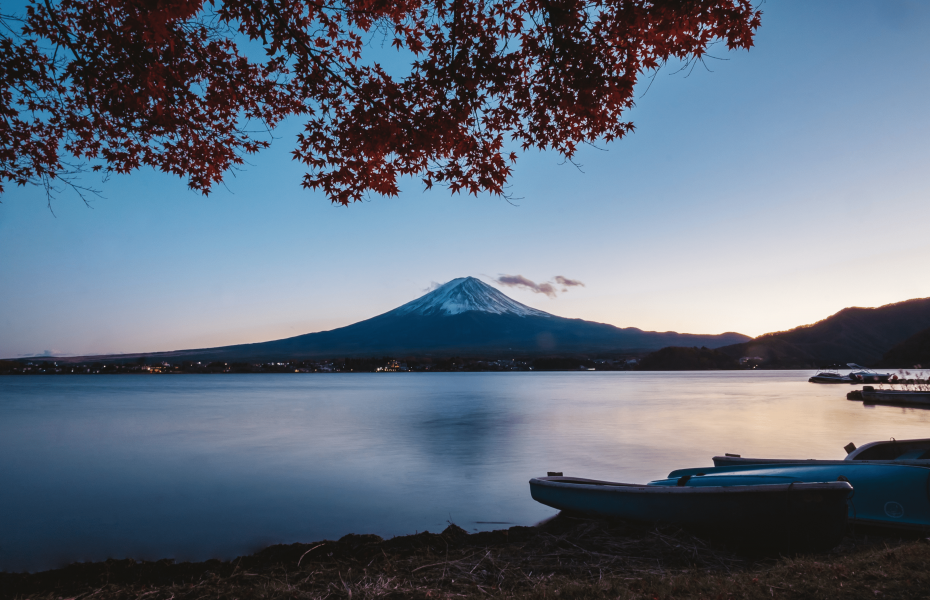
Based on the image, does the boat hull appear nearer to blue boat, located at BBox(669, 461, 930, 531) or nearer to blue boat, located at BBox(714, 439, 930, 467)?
blue boat, located at BBox(714, 439, 930, 467)

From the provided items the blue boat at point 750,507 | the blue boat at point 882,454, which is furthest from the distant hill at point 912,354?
the blue boat at point 750,507

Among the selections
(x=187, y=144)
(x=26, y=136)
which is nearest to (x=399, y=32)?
(x=187, y=144)

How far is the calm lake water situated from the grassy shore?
66.0 inches

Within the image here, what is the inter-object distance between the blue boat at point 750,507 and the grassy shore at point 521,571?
231 mm

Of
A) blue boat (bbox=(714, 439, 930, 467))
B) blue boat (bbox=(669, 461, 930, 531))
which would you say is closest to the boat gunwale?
blue boat (bbox=(669, 461, 930, 531))

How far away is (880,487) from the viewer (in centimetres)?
697

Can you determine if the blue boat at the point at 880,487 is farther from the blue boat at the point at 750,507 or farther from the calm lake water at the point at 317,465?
the calm lake water at the point at 317,465

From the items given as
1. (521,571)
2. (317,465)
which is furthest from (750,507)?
(317,465)

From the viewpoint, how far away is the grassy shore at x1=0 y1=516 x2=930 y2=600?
4371mm

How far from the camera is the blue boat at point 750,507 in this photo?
6.01 m

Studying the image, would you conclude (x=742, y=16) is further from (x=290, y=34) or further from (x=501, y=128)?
(x=290, y=34)

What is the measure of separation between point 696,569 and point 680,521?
1.50 m

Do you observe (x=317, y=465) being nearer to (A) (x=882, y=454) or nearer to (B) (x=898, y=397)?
(A) (x=882, y=454)

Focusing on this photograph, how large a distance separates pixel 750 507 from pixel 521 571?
2.96 m
